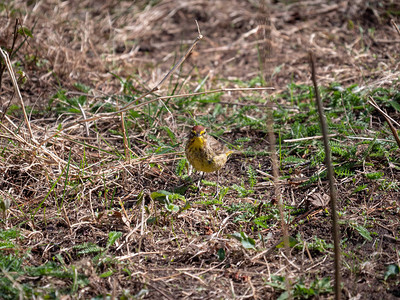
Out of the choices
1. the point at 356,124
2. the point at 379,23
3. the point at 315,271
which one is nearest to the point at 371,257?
the point at 315,271

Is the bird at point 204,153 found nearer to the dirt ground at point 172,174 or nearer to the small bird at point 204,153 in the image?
the small bird at point 204,153

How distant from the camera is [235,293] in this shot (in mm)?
3188

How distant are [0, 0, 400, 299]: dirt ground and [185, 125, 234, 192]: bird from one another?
0.24 m

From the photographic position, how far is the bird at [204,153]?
4.44 metres

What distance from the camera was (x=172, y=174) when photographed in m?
4.79

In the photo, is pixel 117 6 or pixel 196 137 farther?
pixel 117 6

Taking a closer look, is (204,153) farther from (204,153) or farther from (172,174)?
(172,174)

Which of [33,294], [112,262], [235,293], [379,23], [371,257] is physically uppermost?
[33,294]

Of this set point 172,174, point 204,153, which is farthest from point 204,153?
point 172,174

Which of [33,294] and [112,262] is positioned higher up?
[33,294]

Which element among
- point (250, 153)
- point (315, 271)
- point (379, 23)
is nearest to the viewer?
point (315, 271)

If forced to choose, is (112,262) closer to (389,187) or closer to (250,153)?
(250,153)

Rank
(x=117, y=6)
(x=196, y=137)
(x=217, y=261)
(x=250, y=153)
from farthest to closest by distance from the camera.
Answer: (x=117, y=6) → (x=250, y=153) → (x=196, y=137) → (x=217, y=261)

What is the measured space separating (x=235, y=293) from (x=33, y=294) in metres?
1.35
